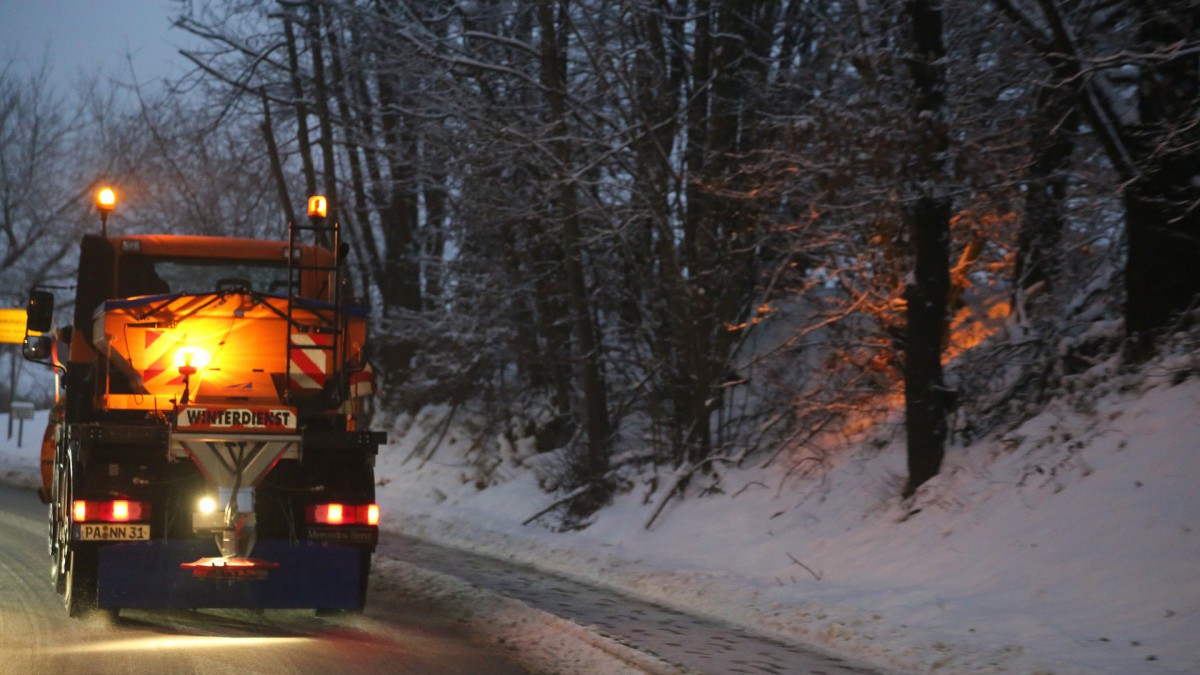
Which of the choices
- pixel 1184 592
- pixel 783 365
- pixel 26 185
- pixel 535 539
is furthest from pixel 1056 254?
pixel 26 185

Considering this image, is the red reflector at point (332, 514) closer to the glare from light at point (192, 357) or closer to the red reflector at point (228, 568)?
the red reflector at point (228, 568)

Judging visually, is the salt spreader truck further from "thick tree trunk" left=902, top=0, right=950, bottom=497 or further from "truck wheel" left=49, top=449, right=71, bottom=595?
"thick tree trunk" left=902, top=0, right=950, bottom=497

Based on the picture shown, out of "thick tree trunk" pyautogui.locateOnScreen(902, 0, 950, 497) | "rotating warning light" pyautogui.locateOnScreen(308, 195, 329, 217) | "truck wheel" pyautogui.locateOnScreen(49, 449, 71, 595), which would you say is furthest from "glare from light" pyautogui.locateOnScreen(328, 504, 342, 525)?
"thick tree trunk" pyautogui.locateOnScreen(902, 0, 950, 497)

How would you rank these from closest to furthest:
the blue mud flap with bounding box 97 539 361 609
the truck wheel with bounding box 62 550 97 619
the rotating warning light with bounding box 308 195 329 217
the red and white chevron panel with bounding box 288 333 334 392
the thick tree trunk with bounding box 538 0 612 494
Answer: the blue mud flap with bounding box 97 539 361 609 → the truck wheel with bounding box 62 550 97 619 → the red and white chevron panel with bounding box 288 333 334 392 → the rotating warning light with bounding box 308 195 329 217 → the thick tree trunk with bounding box 538 0 612 494

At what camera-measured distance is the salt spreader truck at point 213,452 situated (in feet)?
28.4

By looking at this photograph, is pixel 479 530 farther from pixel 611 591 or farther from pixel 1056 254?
pixel 1056 254

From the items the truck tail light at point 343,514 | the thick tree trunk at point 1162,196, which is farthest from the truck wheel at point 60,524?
the thick tree trunk at point 1162,196

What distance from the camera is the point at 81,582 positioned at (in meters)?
8.98

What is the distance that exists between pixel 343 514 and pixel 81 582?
1.90 m

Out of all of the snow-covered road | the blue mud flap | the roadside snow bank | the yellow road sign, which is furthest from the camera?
the yellow road sign

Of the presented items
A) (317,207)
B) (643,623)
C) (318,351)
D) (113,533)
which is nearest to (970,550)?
(643,623)

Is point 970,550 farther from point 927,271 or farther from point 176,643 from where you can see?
point 176,643

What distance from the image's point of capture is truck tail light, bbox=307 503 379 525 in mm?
9148

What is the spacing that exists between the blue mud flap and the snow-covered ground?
3351 millimetres
